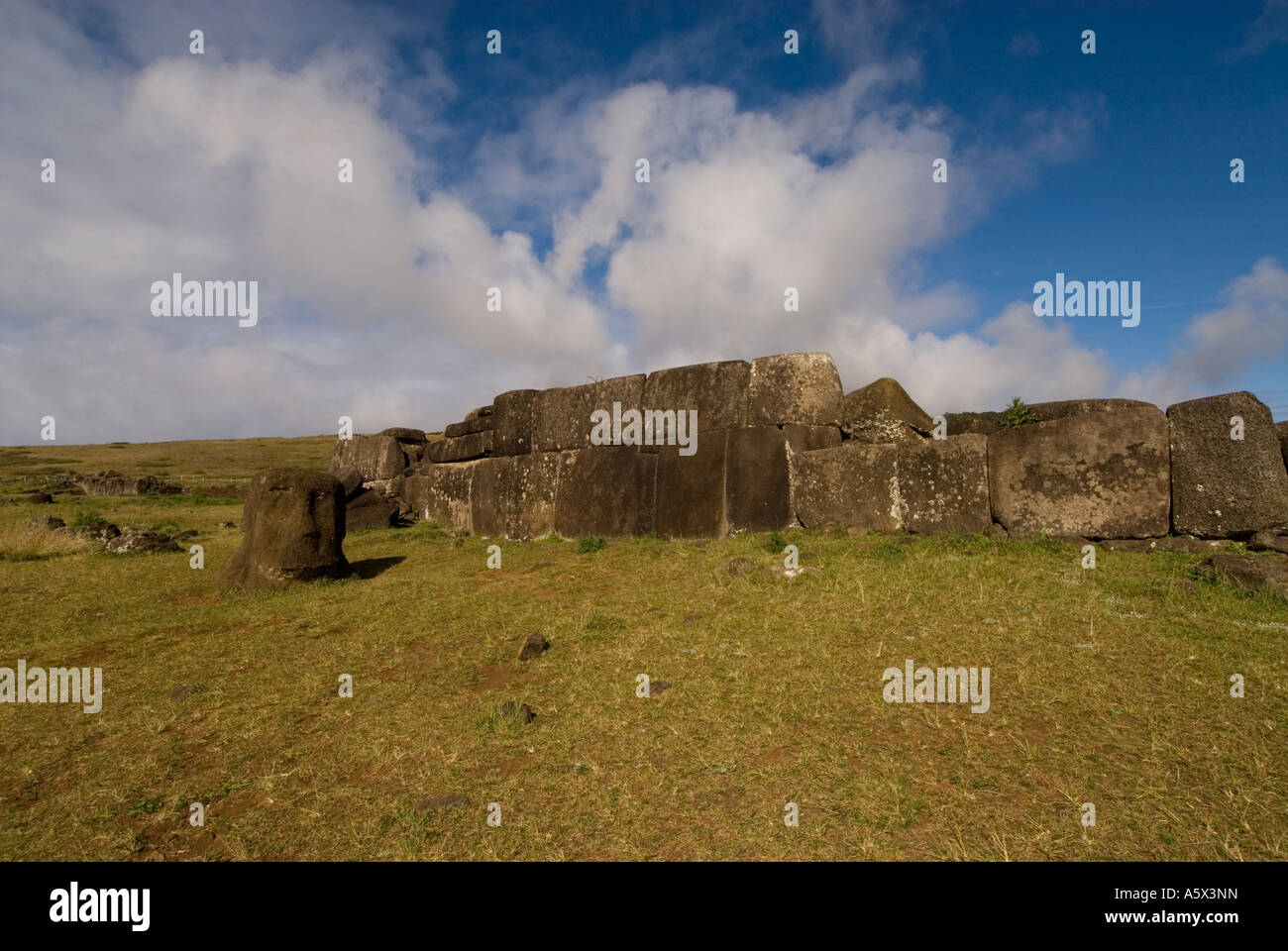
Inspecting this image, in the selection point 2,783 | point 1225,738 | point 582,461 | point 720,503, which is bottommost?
point 2,783

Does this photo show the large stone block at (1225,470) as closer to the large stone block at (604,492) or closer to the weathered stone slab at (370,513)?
the large stone block at (604,492)

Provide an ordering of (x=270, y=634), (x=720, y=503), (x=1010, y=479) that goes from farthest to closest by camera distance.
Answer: (x=720, y=503)
(x=1010, y=479)
(x=270, y=634)

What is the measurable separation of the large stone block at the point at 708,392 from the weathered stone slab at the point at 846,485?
1164 millimetres

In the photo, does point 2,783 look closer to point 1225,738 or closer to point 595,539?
point 1225,738

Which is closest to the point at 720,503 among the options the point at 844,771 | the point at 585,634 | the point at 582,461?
the point at 582,461

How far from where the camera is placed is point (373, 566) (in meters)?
9.52

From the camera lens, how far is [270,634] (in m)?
6.10

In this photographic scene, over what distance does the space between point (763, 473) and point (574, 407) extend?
12.1 feet

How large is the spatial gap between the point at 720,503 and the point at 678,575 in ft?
7.72

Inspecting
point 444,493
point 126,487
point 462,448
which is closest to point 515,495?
point 462,448

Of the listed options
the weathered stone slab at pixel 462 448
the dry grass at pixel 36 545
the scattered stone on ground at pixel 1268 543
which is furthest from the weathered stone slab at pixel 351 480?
the scattered stone on ground at pixel 1268 543

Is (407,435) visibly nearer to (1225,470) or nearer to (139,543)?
(139,543)

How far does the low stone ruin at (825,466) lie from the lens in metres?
6.18

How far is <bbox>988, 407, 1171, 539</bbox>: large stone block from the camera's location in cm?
641
